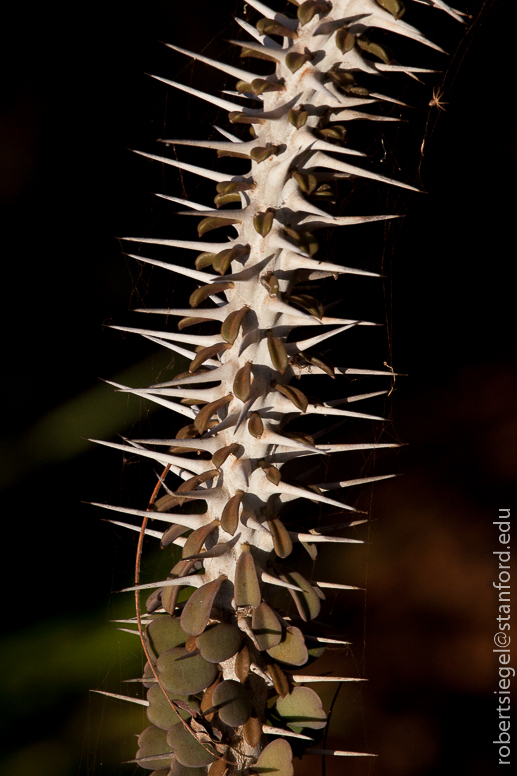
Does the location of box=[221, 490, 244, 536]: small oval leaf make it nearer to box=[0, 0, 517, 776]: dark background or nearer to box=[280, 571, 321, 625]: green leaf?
box=[280, 571, 321, 625]: green leaf

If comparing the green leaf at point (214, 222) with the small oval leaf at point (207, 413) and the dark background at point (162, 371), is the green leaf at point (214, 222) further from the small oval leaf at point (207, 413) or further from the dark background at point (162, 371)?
the dark background at point (162, 371)

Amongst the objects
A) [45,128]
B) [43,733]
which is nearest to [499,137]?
[45,128]

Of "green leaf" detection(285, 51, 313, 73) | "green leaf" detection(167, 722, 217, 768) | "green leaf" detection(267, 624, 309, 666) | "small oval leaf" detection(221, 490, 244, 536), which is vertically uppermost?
"green leaf" detection(285, 51, 313, 73)

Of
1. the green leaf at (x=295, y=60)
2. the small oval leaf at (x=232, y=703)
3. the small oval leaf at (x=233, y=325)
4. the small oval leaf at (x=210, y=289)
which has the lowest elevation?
the small oval leaf at (x=232, y=703)

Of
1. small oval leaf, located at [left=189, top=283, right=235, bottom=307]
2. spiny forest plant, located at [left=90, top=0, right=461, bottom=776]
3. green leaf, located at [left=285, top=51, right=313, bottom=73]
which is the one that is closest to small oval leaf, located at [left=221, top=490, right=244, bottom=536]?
spiny forest plant, located at [left=90, top=0, right=461, bottom=776]

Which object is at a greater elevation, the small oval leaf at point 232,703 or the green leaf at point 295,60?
the green leaf at point 295,60

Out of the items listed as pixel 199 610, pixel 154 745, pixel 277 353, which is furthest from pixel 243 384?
pixel 154 745

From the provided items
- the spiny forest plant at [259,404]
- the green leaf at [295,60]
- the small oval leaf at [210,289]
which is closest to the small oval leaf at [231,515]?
the spiny forest plant at [259,404]

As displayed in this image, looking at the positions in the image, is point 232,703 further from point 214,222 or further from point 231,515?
point 214,222
